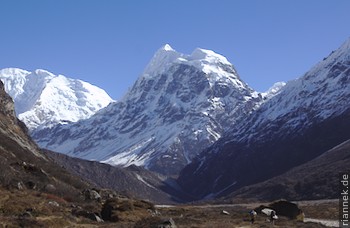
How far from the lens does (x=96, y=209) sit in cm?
5028

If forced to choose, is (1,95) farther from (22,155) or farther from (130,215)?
(130,215)

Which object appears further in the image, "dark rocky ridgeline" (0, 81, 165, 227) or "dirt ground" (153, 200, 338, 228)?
"dirt ground" (153, 200, 338, 228)

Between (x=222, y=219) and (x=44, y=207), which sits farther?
(x=222, y=219)

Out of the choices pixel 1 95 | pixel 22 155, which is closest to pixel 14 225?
pixel 22 155

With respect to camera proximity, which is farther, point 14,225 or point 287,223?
point 287,223

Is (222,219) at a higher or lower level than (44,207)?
higher

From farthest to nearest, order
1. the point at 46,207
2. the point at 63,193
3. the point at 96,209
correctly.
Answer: the point at 63,193, the point at 96,209, the point at 46,207

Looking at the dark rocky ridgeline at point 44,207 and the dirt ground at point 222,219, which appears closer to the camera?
the dark rocky ridgeline at point 44,207

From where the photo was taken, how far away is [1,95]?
6432 inches

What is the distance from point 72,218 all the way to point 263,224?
1704 centimetres

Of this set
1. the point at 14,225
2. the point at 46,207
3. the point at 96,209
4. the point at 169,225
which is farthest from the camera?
the point at 96,209

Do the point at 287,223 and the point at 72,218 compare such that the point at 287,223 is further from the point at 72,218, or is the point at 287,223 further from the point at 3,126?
the point at 3,126

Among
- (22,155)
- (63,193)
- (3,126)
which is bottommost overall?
(63,193)

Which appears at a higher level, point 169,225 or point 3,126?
point 3,126
